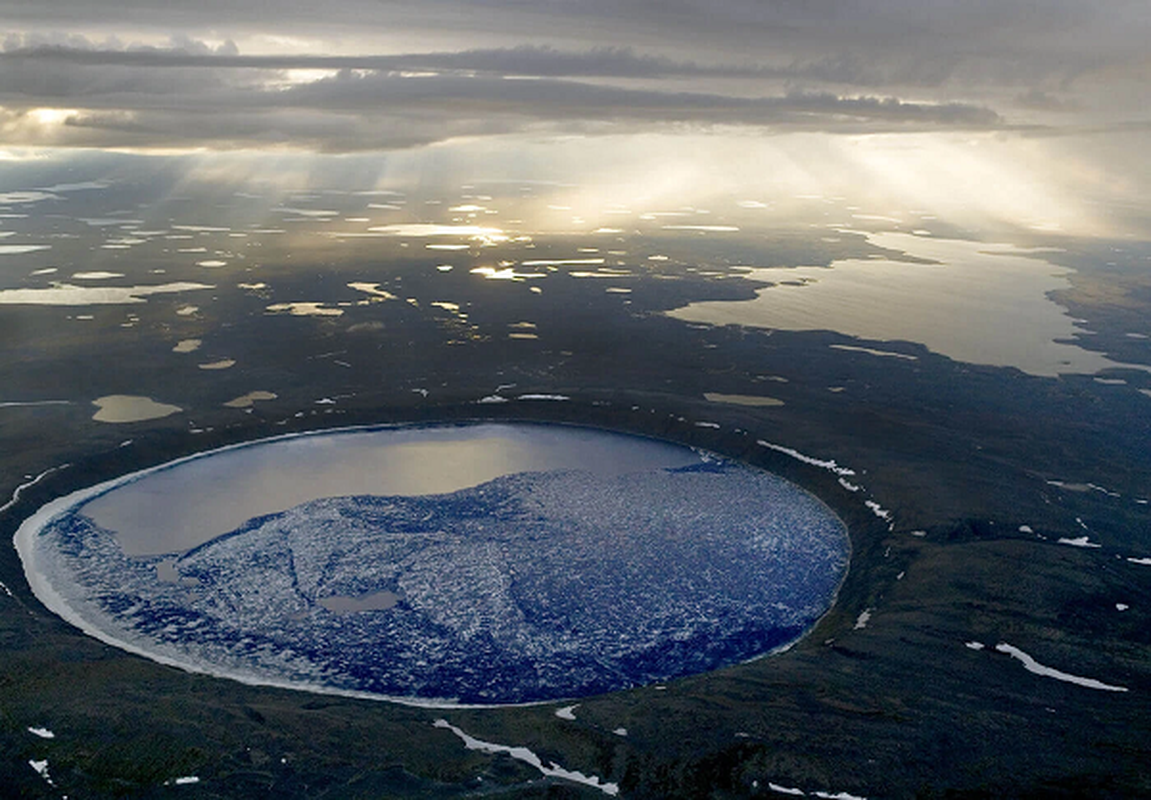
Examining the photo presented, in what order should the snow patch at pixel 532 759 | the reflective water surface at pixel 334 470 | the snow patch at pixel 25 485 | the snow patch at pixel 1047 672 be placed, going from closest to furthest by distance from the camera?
the snow patch at pixel 532 759
the snow patch at pixel 1047 672
the reflective water surface at pixel 334 470
the snow patch at pixel 25 485

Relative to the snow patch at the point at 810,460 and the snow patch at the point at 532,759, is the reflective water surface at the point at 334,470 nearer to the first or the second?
the snow patch at the point at 810,460

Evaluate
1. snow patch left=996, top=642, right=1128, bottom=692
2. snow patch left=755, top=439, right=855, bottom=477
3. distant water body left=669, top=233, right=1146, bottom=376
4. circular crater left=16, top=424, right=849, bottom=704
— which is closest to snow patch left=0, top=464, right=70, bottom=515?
circular crater left=16, top=424, right=849, bottom=704

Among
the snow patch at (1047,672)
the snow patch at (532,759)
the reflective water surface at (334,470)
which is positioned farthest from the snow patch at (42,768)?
the snow patch at (1047,672)

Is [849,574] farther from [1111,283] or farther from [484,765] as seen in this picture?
[1111,283]

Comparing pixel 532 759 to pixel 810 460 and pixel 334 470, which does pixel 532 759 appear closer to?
pixel 334 470

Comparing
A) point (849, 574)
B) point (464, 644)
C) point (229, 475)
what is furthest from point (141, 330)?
point (849, 574)

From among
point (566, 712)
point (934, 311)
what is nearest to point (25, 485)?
point (566, 712)
